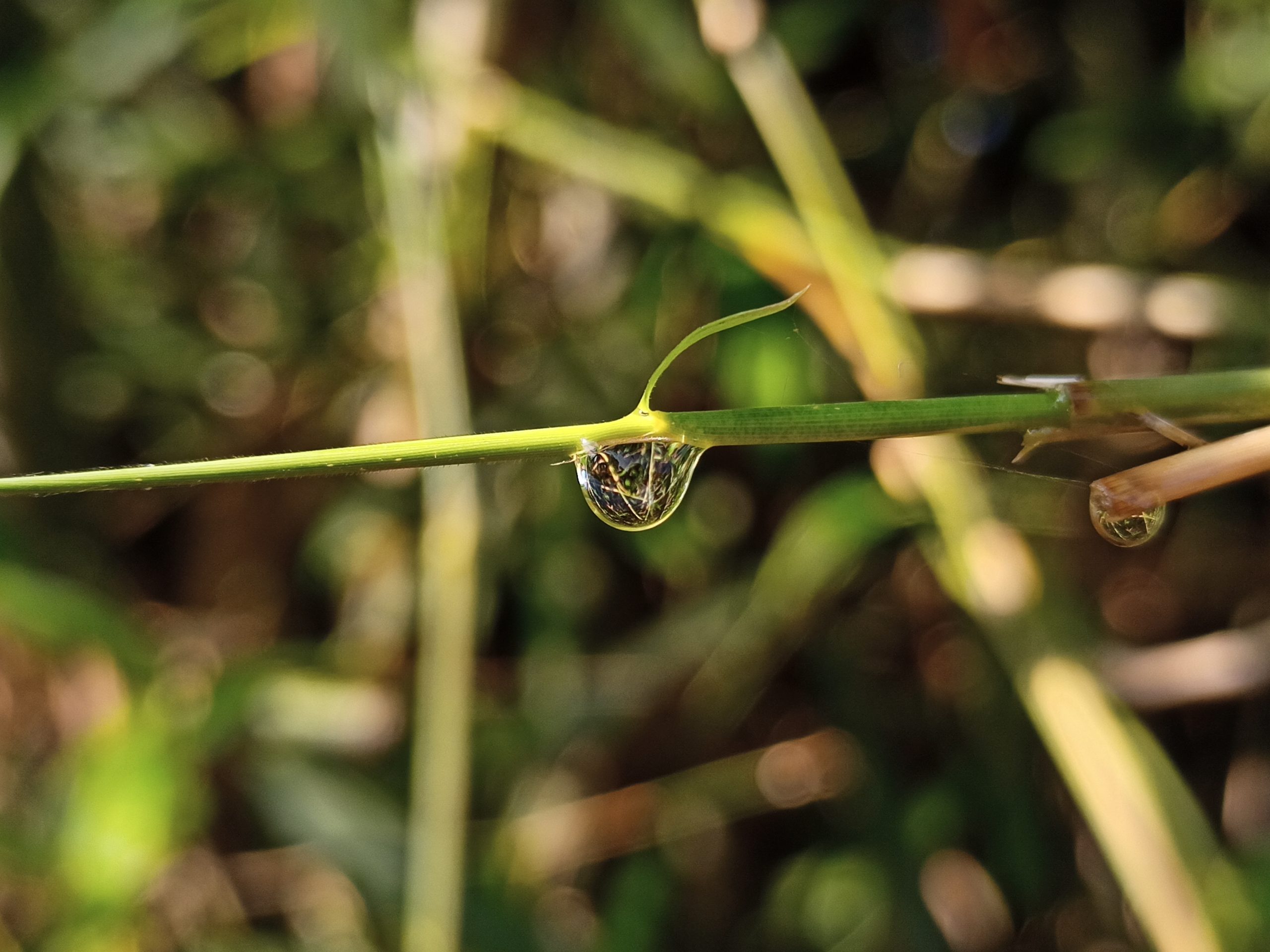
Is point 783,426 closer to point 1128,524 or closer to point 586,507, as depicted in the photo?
point 1128,524

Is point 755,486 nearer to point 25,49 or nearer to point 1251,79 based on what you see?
point 1251,79

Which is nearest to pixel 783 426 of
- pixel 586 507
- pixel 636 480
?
pixel 636 480

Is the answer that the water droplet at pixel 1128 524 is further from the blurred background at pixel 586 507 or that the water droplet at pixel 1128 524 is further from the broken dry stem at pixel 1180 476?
the blurred background at pixel 586 507

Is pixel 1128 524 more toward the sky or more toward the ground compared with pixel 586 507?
more toward the ground

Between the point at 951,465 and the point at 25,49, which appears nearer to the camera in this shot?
the point at 951,465

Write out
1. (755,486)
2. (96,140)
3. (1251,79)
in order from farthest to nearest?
(96,140) → (755,486) → (1251,79)

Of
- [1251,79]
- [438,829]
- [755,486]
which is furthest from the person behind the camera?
[755,486]

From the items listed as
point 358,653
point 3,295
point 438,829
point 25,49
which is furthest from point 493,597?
point 25,49
